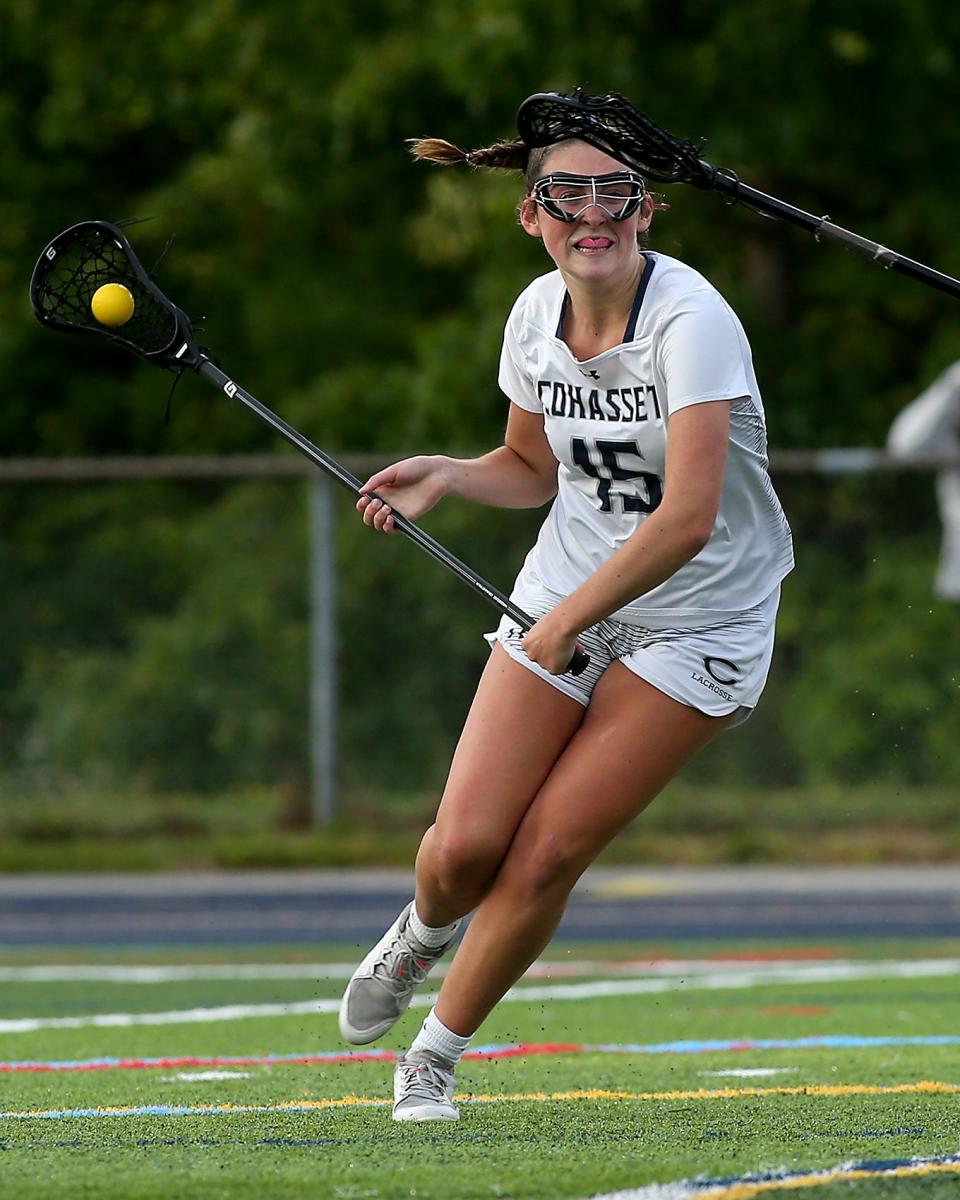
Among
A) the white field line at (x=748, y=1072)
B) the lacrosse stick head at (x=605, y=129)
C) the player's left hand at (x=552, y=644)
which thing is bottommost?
the white field line at (x=748, y=1072)

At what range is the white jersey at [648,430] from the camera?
174 inches

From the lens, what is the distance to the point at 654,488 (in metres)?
4.59

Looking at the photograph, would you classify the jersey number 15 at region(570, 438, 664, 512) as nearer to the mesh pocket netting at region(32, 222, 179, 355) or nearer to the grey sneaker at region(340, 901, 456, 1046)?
the grey sneaker at region(340, 901, 456, 1046)

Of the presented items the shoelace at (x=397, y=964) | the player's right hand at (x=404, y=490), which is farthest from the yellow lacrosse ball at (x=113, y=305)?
the shoelace at (x=397, y=964)

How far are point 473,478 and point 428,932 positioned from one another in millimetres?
1046

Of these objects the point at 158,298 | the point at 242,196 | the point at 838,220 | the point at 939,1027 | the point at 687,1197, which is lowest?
the point at 242,196

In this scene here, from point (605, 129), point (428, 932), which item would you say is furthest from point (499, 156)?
point (428, 932)

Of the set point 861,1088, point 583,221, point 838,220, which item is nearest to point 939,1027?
point 861,1088

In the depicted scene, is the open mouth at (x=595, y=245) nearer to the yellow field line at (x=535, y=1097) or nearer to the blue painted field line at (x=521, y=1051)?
the yellow field line at (x=535, y=1097)

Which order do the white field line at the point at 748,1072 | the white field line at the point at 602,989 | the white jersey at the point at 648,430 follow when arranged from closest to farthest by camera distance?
the white jersey at the point at 648,430 → the white field line at the point at 748,1072 → the white field line at the point at 602,989

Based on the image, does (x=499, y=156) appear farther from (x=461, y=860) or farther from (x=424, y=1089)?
(x=424, y=1089)

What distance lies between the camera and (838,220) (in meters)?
17.1

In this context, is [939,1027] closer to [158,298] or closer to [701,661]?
[701,661]

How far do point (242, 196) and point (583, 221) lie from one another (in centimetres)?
1476
